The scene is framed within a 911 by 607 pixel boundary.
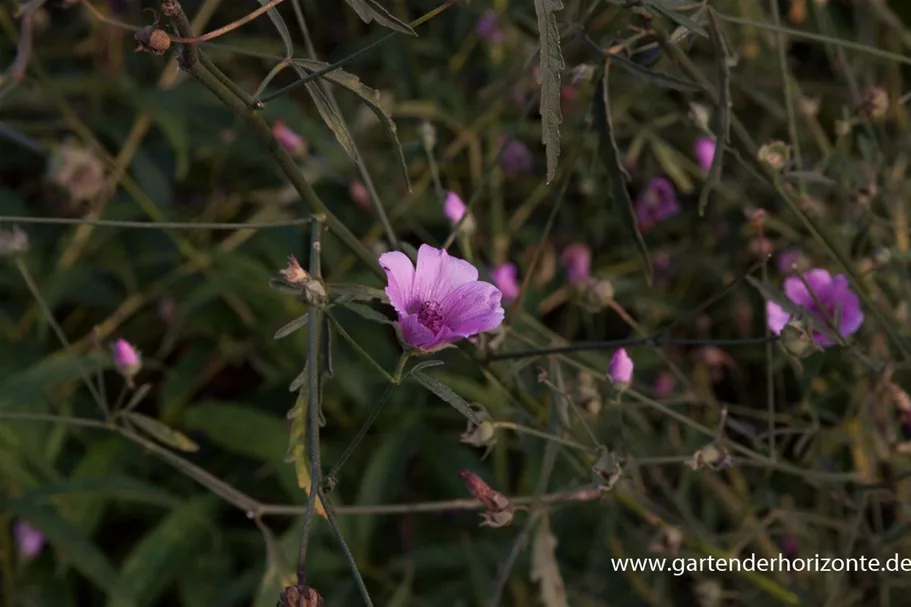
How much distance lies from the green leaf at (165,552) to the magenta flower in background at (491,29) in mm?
1072


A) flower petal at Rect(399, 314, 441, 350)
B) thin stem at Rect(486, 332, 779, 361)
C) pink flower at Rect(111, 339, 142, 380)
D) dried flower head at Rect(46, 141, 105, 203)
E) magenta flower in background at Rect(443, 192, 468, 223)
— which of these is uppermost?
flower petal at Rect(399, 314, 441, 350)

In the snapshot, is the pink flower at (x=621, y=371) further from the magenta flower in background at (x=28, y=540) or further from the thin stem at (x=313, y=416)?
the magenta flower in background at (x=28, y=540)

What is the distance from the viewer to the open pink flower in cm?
86

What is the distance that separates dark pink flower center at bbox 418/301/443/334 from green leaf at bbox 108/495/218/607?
844 mm

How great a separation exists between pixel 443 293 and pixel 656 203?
90cm

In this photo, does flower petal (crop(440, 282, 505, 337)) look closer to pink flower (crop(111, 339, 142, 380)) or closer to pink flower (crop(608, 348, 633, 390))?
pink flower (crop(608, 348, 633, 390))

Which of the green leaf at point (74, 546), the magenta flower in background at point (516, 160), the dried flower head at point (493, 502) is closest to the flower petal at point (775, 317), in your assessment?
the dried flower head at point (493, 502)

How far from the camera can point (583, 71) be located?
99 centimetres

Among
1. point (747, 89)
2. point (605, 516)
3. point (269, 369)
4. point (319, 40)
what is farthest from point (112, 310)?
point (747, 89)

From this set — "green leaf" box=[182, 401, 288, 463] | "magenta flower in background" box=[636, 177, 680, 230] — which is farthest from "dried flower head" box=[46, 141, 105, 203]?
"magenta flower in background" box=[636, 177, 680, 230]

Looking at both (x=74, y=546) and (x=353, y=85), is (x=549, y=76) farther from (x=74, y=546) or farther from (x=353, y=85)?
(x=74, y=546)

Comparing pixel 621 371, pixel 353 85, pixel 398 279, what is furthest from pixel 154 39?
pixel 621 371

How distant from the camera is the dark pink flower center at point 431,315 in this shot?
903 millimetres

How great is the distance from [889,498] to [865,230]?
1.32ft
